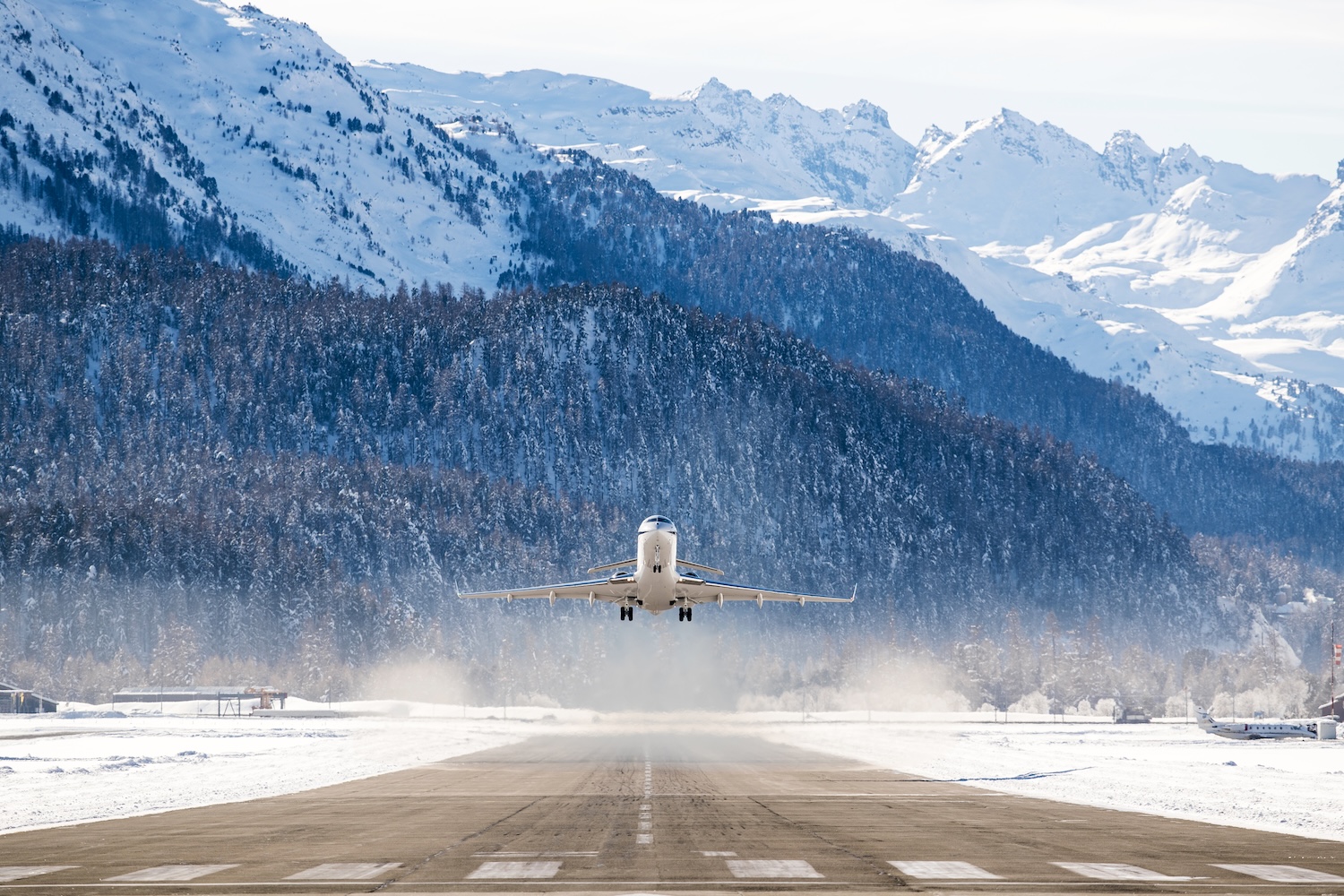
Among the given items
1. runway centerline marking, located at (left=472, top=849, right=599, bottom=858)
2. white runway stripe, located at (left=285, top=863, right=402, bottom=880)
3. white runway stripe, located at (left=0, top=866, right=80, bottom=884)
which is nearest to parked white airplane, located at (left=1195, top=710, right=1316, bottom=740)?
runway centerline marking, located at (left=472, top=849, right=599, bottom=858)

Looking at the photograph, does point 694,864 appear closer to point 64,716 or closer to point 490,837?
point 490,837

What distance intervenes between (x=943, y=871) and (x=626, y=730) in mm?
118527

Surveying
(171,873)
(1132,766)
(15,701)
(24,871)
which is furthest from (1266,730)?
(15,701)

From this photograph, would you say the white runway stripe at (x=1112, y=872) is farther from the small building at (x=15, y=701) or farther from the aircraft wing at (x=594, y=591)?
the small building at (x=15, y=701)

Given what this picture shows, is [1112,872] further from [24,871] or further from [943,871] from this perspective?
[24,871]

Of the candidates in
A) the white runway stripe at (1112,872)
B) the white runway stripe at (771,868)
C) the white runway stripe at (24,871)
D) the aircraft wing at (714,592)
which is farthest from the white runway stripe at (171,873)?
the aircraft wing at (714,592)

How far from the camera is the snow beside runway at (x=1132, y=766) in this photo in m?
63.1

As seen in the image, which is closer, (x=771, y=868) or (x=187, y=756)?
(x=771, y=868)

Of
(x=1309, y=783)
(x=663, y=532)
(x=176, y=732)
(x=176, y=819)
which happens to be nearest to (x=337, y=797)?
(x=176, y=819)

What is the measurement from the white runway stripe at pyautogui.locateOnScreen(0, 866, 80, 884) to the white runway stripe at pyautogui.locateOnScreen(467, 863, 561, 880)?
10.4m

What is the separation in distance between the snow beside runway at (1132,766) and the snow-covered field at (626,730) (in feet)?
0.58

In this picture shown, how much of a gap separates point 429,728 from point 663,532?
8397 centimetres

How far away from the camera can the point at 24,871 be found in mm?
38656

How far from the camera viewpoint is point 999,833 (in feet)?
162
